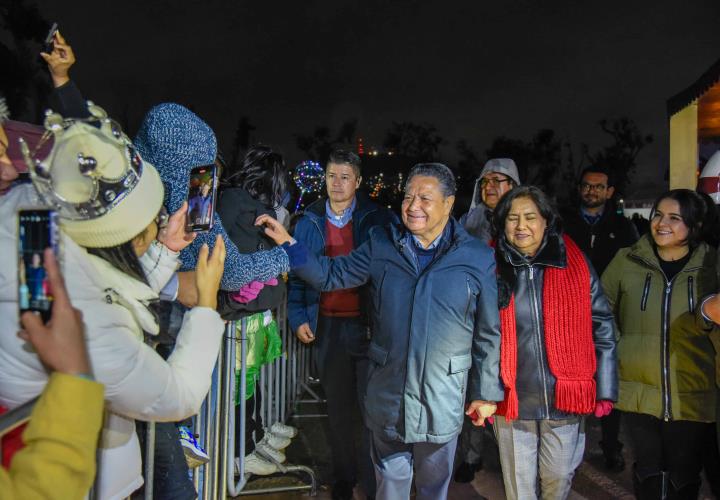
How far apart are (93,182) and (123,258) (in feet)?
0.86

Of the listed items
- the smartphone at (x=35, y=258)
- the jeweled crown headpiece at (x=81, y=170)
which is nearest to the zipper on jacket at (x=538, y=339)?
the jeweled crown headpiece at (x=81, y=170)

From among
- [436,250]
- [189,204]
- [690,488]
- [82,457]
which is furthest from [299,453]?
[82,457]

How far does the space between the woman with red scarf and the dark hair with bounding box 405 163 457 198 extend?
16.8 inches

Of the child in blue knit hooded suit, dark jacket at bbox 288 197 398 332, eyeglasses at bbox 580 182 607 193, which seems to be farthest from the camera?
eyeglasses at bbox 580 182 607 193

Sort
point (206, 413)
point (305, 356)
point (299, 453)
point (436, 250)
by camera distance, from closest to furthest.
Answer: point (206, 413) → point (436, 250) → point (299, 453) → point (305, 356)

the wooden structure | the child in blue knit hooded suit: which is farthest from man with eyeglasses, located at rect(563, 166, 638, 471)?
the wooden structure

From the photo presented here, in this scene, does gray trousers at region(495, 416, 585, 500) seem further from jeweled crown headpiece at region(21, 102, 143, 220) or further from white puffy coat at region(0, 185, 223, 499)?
jeweled crown headpiece at region(21, 102, 143, 220)

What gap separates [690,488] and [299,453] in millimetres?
2929

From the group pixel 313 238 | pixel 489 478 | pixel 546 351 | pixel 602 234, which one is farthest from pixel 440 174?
pixel 602 234

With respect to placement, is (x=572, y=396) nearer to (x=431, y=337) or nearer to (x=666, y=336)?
(x=666, y=336)

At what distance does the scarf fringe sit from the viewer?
3133 mm

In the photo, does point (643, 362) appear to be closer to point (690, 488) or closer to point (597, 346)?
point (597, 346)

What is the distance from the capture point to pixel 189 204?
2.15 meters

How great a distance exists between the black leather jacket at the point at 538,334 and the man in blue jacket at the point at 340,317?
44.9 inches
